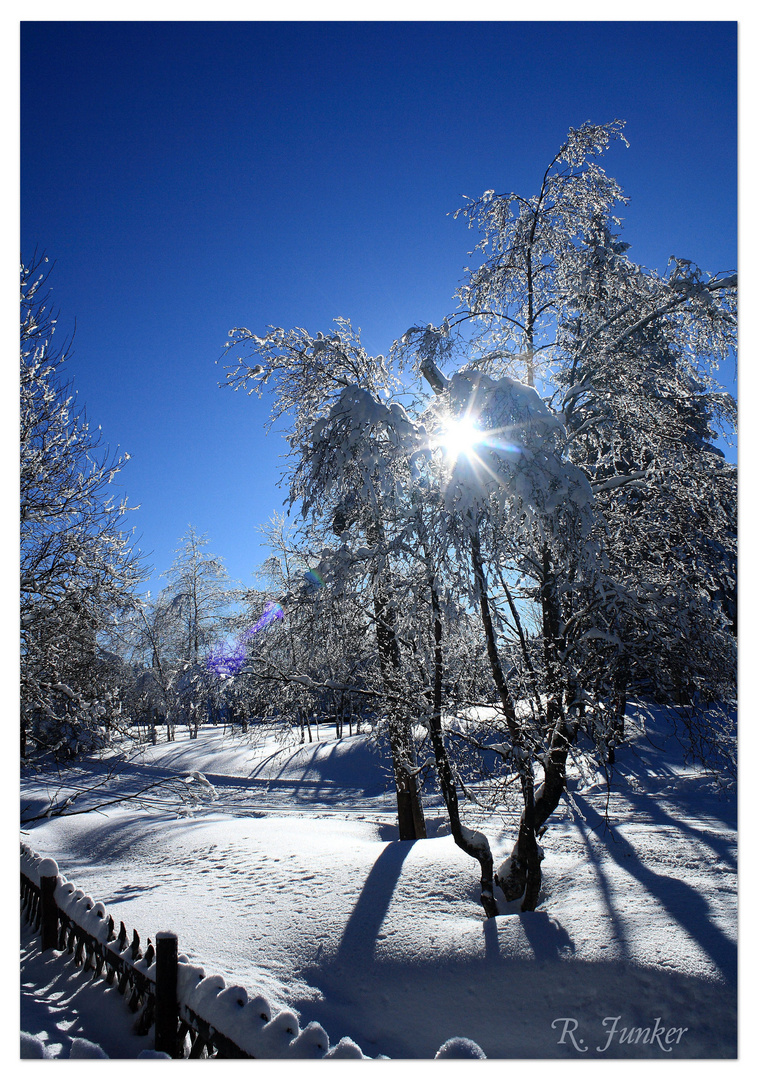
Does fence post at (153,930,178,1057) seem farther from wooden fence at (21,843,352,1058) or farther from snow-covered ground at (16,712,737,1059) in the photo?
snow-covered ground at (16,712,737,1059)

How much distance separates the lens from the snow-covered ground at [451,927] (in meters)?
3.08

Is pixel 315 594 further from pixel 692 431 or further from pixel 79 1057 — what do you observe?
pixel 692 431

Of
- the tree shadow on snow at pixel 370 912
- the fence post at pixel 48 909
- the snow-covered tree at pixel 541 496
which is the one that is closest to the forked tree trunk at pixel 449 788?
the snow-covered tree at pixel 541 496

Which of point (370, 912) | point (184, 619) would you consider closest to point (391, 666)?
point (370, 912)

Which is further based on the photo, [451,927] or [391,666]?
[391,666]

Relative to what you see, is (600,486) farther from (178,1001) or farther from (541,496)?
(178,1001)

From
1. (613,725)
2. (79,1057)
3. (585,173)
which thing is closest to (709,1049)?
(613,725)

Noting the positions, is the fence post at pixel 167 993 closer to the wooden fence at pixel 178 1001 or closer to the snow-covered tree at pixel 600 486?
the wooden fence at pixel 178 1001

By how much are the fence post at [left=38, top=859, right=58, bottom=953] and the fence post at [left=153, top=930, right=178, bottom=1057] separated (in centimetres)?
257

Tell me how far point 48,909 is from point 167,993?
2737 mm

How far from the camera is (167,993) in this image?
302 cm

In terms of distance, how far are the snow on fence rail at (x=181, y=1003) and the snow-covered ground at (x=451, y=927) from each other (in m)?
0.41

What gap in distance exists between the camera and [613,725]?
4863 mm
